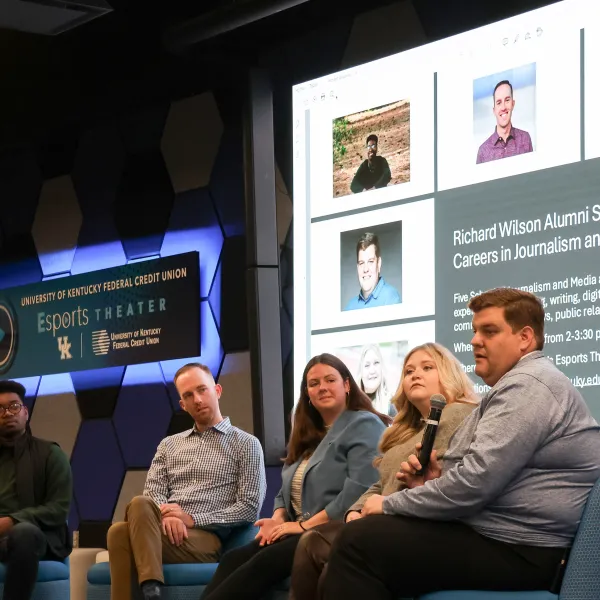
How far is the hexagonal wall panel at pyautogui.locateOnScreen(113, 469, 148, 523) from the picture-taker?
5816mm

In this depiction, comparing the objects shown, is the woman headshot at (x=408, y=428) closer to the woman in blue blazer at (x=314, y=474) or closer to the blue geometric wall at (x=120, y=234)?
the woman in blue blazer at (x=314, y=474)

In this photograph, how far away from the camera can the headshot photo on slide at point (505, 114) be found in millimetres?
3832

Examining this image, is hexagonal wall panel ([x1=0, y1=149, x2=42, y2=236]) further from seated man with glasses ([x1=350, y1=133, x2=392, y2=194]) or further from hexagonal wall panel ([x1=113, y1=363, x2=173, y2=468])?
seated man with glasses ([x1=350, y1=133, x2=392, y2=194])

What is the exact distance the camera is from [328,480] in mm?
3664

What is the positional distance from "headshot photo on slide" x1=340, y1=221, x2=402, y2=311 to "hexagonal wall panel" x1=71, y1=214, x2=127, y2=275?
1960 millimetres

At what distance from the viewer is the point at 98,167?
20.7 ft

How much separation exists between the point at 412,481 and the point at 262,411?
1.96m

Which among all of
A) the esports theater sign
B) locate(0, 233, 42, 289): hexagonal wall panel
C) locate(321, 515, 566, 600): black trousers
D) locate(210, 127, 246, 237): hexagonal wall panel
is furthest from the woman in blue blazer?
locate(0, 233, 42, 289): hexagonal wall panel

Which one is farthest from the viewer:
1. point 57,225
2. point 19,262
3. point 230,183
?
point 19,262

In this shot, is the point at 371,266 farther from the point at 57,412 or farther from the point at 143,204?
the point at 57,412

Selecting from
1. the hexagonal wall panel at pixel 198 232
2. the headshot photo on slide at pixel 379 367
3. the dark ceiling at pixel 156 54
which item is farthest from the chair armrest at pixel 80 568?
the dark ceiling at pixel 156 54

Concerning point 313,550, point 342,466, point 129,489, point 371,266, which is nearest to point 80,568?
point 129,489

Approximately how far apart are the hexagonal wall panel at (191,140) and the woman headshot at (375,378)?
1.64 metres

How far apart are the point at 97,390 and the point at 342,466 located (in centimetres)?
287
